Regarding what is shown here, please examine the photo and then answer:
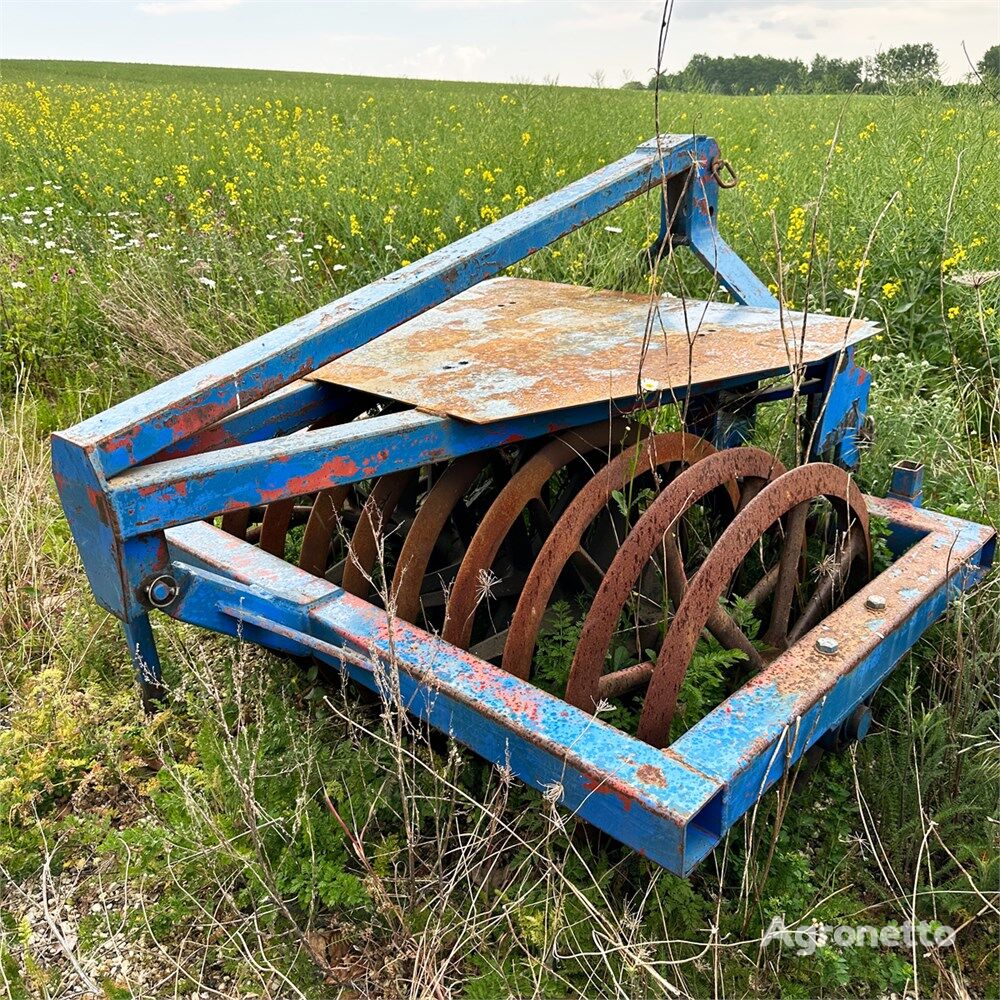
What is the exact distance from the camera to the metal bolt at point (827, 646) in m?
1.93

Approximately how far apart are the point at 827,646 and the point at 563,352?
1037 mm

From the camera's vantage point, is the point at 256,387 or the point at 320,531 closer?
the point at 256,387

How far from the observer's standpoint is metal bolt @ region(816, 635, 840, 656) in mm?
1932

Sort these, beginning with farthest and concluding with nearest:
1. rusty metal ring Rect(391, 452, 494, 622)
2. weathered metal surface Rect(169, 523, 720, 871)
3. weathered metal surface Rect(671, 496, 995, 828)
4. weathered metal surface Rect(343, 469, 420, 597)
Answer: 1. weathered metal surface Rect(343, 469, 420, 597)
2. rusty metal ring Rect(391, 452, 494, 622)
3. weathered metal surface Rect(671, 496, 995, 828)
4. weathered metal surface Rect(169, 523, 720, 871)

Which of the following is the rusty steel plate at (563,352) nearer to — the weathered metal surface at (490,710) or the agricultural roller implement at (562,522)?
the agricultural roller implement at (562,522)

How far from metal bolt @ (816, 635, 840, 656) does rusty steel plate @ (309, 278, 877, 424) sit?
65 centimetres

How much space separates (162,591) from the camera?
5.40 feet

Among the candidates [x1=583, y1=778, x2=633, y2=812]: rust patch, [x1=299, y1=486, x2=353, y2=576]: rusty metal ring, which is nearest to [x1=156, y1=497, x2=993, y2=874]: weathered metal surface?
[x1=583, y1=778, x2=633, y2=812]: rust patch

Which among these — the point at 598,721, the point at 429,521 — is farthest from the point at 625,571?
the point at 429,521

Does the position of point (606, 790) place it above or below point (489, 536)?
below

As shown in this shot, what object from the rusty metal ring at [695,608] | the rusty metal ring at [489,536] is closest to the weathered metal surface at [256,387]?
the rusty metal ring at [489,536]

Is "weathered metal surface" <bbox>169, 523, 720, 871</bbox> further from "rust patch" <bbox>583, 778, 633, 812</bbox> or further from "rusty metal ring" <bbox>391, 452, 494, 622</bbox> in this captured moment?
"rusty metal ring" <bbox>391, 452, 494, 622</bbox>

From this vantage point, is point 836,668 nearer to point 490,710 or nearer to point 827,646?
point 827,646

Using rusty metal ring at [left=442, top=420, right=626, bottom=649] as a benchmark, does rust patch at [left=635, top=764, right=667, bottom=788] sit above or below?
below
